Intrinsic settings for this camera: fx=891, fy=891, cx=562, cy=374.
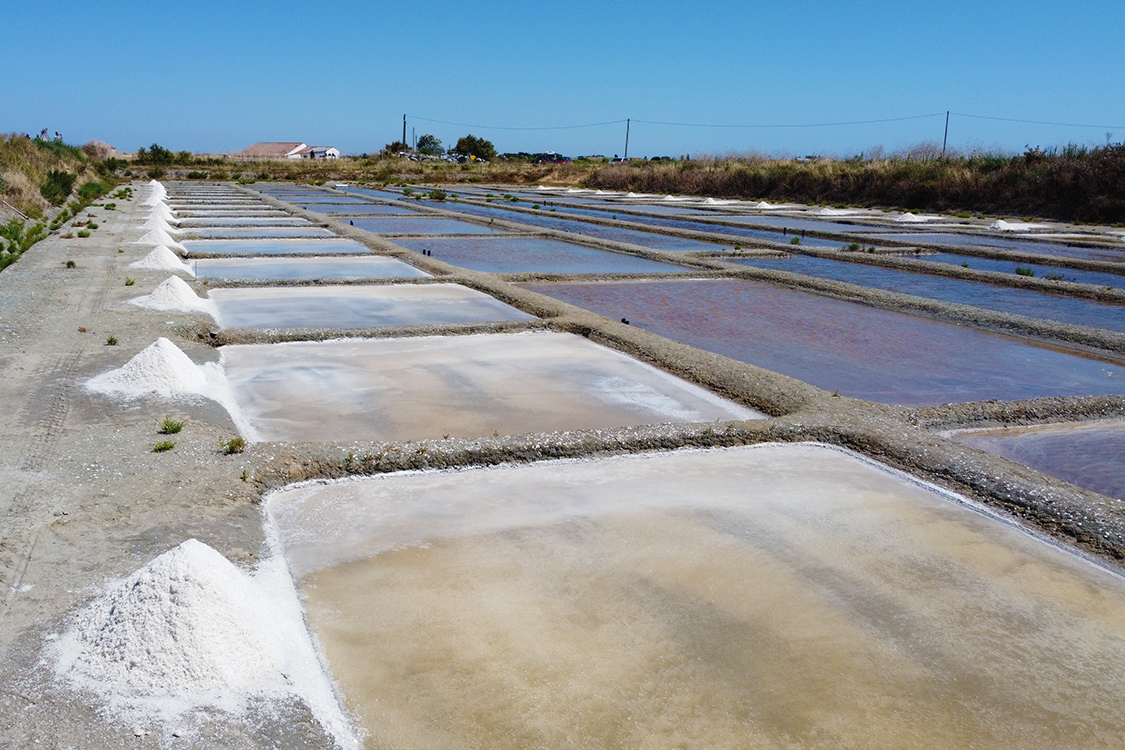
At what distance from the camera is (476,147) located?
78.6 meters

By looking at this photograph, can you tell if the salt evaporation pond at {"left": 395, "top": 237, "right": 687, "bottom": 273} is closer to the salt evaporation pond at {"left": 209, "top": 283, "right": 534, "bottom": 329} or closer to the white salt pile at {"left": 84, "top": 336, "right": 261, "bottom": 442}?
the salt evaporation pond at {"left": 209, "top": 283, "right": 534, "bottom": 329}

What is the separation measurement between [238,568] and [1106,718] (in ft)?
8.66

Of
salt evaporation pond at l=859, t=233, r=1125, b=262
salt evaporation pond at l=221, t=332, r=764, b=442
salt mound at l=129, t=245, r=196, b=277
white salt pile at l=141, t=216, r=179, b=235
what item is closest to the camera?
salt evaporation pond at l=221, t=332, r=764, b=442

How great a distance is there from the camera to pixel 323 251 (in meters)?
12.4

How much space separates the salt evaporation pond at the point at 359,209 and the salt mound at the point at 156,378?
15199mm

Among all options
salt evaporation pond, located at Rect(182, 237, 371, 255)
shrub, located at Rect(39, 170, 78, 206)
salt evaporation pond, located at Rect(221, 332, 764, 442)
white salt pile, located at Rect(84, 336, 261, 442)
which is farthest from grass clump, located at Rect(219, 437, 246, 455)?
shrub, located at Rect(39, 170, 78, 206)

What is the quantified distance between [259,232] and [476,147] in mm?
66400

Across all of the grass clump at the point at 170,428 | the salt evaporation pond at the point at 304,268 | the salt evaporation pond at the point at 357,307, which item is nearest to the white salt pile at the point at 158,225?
the salt evaporation pond at the point at 304,268

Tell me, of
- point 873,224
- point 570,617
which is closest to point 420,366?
point 570,617

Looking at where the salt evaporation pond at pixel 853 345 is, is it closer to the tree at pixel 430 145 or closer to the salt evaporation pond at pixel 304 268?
the salt evaporation pond at pixel 304 268

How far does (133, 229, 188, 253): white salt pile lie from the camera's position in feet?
39.9

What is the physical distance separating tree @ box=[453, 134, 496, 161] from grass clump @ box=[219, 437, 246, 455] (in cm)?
7617

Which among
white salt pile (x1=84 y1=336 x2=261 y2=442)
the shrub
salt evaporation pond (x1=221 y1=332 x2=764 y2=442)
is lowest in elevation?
salt evaporation pond (x1=221 y1=332 x2=764 y2=442)

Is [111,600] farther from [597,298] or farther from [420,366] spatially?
[597,298]
